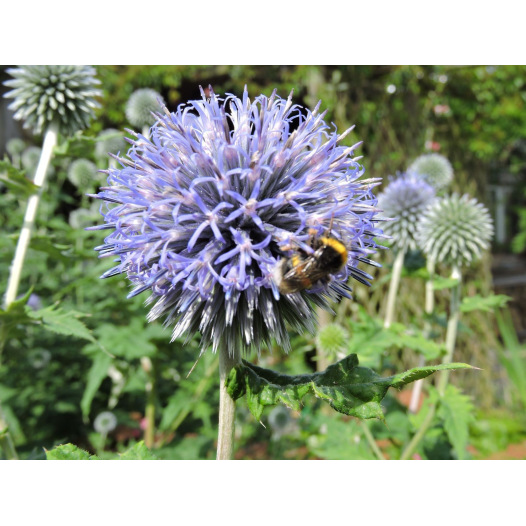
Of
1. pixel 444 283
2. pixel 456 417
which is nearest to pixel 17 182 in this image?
pixel 444 283

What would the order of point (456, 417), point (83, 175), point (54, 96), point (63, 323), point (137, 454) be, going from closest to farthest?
point (137, 454)
point (63, 323)
point (456, 417)
point (54, 96)
point (83, 175)

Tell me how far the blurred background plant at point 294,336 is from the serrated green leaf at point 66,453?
38 centimetres

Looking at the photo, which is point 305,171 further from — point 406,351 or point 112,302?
point 406,351

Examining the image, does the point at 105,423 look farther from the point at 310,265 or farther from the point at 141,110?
the point at 310,265

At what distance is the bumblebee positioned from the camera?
116 cm

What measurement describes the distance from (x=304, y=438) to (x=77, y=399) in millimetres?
1618

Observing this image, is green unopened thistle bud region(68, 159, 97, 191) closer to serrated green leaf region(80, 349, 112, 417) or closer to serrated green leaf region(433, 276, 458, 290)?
serrated green leaf region(80, 349, 112, 417)

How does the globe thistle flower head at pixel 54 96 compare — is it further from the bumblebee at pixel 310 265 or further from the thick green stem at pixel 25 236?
the bumblebee at pixel 310 265

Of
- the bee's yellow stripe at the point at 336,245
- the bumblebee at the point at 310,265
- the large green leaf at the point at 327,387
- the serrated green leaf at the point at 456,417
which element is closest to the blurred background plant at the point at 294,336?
the serrated green leaf at the point at 456,417

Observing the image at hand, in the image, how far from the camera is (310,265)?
116cm

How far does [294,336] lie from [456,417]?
1.55m

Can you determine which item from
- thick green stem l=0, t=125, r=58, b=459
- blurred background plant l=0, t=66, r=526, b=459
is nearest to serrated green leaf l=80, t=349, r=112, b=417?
blurred background plant l=0, t=66, r=526, b=459
